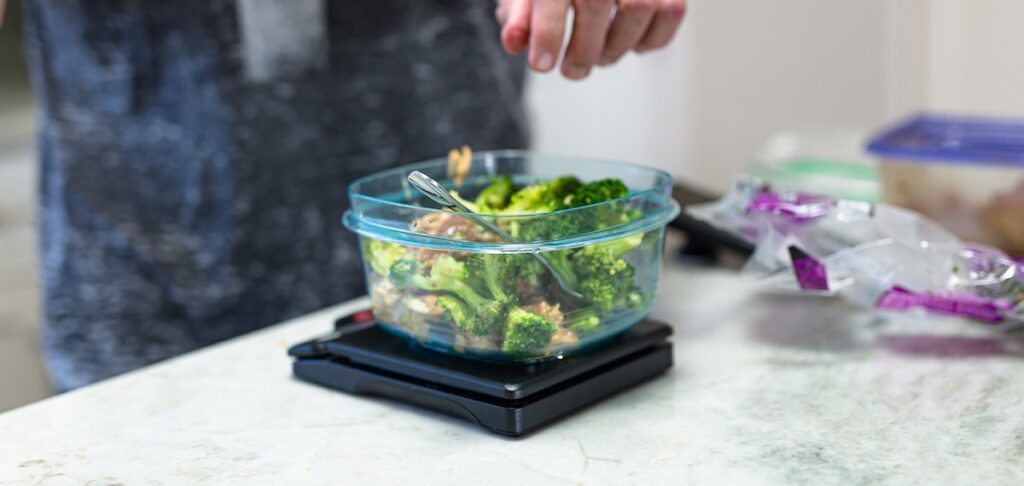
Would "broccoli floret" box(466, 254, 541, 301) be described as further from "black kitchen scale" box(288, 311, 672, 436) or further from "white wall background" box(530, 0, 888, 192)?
"white wall background" box(530, 0, 888, 192)

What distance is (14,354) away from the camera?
6.18 ft

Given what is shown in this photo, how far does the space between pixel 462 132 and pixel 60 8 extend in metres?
0.54

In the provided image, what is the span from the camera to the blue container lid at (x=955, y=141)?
45.8 inches

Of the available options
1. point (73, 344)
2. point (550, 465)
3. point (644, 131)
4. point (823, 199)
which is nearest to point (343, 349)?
point (550, 465)

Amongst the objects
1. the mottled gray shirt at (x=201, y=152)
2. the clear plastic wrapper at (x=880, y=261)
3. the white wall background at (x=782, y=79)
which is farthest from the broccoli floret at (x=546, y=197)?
the white wall background at (x=782, y=79)

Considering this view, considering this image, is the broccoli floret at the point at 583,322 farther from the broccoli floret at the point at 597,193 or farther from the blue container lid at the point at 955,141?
the blue container lid at the point at 955,141

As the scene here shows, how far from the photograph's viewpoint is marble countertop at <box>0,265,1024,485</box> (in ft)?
2.29

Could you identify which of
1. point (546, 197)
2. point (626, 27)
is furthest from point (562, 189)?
point (626, 27)

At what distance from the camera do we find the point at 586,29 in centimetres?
98

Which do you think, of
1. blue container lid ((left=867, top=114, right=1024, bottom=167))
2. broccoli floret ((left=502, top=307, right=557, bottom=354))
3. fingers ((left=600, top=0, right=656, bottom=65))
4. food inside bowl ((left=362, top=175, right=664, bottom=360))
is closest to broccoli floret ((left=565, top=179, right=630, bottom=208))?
food inside bowl ((left=362, top=175, right=664, bottom=360))

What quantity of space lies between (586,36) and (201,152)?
545 millimetres

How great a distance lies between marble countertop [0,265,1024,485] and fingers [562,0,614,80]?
0.29 m

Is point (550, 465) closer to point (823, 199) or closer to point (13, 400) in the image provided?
point (823, 199)

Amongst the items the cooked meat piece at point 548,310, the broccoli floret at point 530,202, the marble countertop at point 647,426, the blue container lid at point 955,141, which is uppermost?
the broccoli floret at point 530,202
